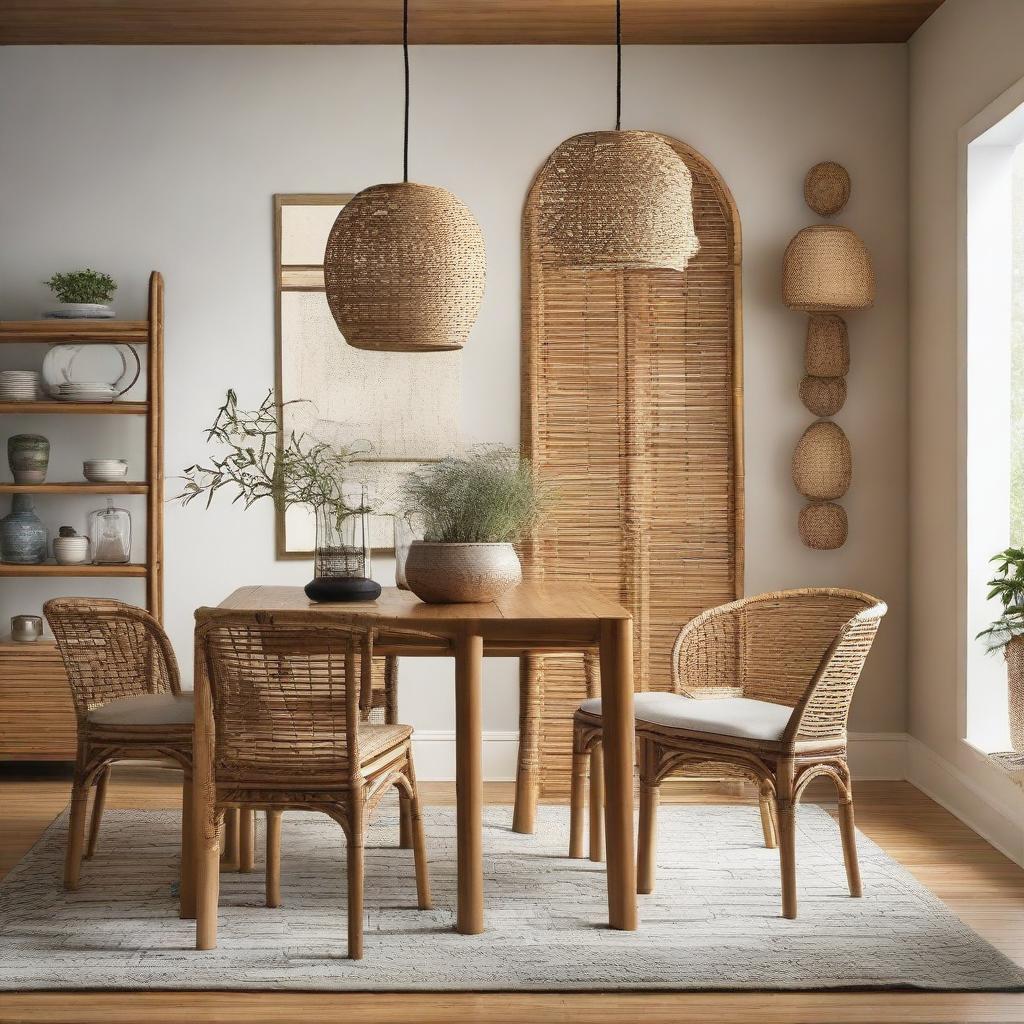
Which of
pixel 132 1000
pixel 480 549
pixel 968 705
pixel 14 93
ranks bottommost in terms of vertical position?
pixel 132 1000

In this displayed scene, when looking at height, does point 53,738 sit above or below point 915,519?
below

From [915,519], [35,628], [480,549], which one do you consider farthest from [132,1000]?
[915,519]

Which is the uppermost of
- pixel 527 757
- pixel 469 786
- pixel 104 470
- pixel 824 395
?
pixel 824 395

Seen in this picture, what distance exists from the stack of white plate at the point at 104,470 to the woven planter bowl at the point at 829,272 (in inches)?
104

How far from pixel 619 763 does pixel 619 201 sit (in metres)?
1.40

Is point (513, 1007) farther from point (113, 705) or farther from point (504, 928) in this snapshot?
point (113, 705)

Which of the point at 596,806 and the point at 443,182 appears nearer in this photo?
the point at 596,806

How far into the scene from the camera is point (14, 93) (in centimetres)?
515

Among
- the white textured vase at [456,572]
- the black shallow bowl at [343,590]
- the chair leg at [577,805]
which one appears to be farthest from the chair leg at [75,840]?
the chair leg at [577,805]

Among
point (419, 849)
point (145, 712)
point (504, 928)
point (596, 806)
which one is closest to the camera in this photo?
point (504, 928)

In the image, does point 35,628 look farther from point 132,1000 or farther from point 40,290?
point 132,1000

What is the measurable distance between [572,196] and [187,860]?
1.97 metres

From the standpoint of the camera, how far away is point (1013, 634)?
13.3ft

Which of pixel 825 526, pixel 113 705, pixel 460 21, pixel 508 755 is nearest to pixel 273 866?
pixel 113 705
